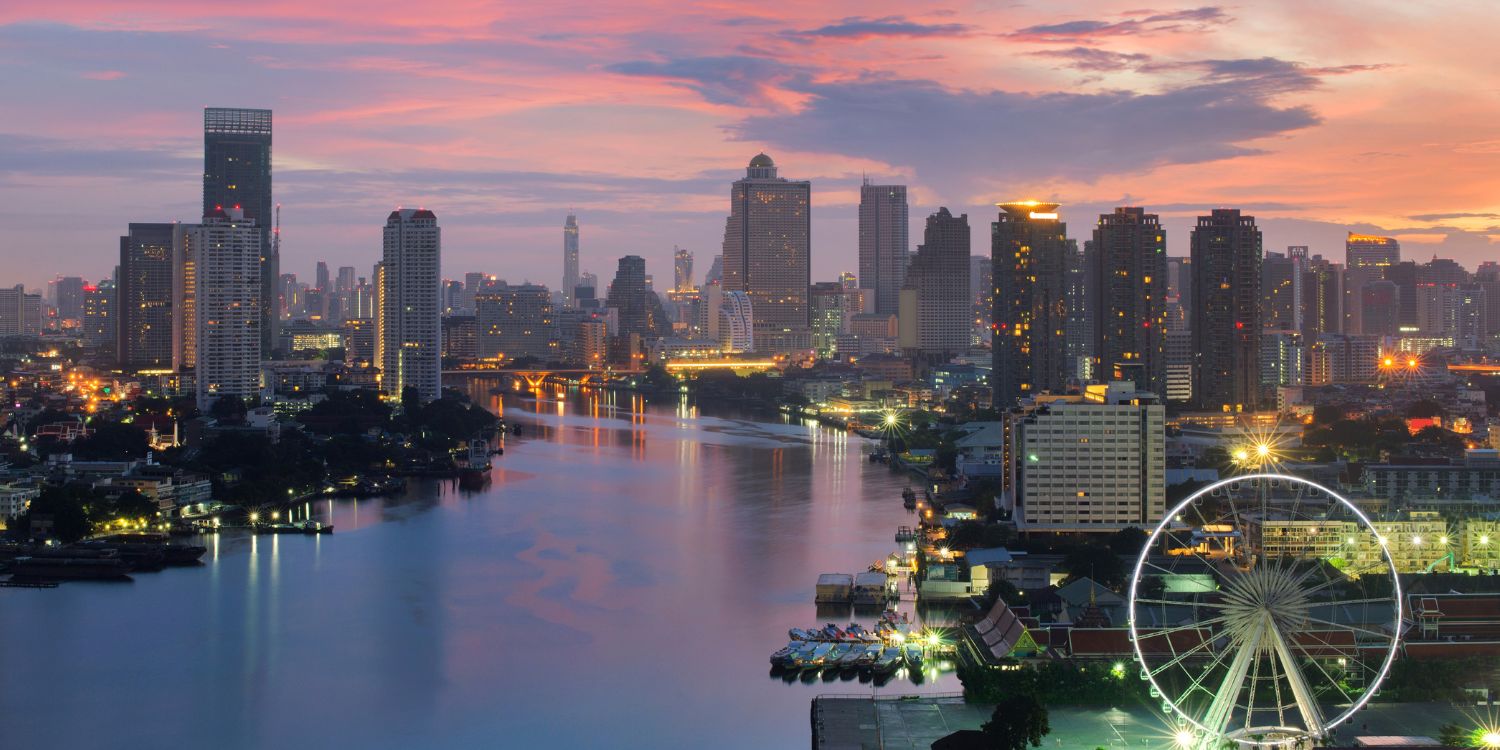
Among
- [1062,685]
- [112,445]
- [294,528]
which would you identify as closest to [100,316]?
[112,445]

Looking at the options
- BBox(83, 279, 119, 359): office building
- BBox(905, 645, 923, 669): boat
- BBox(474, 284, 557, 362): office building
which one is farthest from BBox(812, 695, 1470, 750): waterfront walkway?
BBox(474, 284, 557, 362): office building

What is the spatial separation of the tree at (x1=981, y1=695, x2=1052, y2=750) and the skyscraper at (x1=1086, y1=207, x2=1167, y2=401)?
18.0 metres

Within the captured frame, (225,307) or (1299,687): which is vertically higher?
(225,307)

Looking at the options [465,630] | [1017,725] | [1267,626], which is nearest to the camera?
[1267,626]

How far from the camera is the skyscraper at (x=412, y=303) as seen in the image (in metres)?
28.1

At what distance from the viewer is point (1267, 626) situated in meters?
6.63

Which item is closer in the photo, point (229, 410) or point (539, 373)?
point (229, 410)

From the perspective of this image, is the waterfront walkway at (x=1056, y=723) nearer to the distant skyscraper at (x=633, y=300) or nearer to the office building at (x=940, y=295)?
the office building at (x=940, y=295)

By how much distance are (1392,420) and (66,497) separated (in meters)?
15.5

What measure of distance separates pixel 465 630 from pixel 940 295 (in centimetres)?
3252

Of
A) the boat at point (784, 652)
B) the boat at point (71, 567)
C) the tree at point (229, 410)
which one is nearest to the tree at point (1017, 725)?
the boat at point (784, 652)

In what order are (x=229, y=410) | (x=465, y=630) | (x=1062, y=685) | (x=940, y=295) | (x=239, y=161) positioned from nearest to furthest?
1. (x=1062, y=685)
2. (x=465, y=630)
3. (x=229, y=410)
4. (x=239, y=161)
5. (x=940, y=295)

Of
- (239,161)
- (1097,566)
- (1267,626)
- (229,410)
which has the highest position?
(239,161)

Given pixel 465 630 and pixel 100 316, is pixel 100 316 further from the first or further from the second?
pixel 465 630
